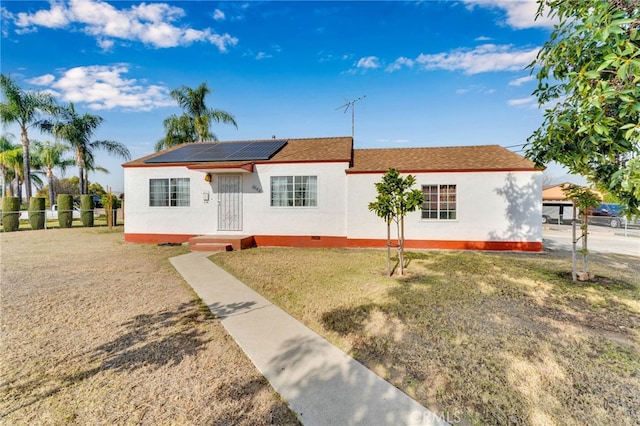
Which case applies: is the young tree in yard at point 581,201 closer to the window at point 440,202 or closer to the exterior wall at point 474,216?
the exterior wall at point 474,216

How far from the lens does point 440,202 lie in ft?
37.6

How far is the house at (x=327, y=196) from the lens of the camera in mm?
11008

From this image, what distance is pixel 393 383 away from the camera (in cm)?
303

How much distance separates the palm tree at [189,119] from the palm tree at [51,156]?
8.12 metres

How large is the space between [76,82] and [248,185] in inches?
508

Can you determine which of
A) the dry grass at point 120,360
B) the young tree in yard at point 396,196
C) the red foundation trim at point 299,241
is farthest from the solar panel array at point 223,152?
the dry grass at point 120,360

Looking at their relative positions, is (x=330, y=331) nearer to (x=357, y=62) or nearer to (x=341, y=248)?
(x=341, y=248)

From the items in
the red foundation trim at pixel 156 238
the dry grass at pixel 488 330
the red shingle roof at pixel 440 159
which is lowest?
the dry grass at pixel 488 330

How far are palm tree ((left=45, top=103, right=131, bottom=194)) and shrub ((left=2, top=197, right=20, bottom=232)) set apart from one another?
553cm

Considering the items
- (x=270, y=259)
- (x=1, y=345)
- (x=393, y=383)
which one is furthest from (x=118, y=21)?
(x=393, y=383)

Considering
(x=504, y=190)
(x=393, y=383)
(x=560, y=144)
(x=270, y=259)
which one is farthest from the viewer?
(x=504, y=190)

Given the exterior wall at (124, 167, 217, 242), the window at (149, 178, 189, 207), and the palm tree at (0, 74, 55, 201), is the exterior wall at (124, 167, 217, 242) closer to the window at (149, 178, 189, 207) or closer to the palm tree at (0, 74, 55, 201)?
the window at (149, 178, 189, 207)

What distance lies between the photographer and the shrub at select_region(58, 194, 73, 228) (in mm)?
18625

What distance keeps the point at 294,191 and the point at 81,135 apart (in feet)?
70.7
